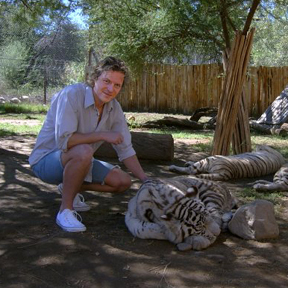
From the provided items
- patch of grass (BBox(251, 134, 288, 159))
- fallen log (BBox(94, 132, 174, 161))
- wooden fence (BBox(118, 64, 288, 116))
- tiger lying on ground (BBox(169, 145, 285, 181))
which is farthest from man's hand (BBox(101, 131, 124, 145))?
wooden fence (BBox(118, 64, 288, 116))

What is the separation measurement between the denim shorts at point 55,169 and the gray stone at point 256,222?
4.04ft

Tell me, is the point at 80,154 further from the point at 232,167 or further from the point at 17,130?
the point at 17,130

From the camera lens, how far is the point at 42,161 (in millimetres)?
4168

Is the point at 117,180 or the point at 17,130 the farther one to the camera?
the point at 17,130

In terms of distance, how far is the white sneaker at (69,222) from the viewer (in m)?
3.82

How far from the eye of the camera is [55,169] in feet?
13.4

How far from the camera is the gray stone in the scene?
3.85 metres

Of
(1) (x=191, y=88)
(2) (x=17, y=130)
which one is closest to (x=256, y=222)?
(2) (x=17, y=130)

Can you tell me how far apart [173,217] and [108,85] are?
1211 millimetres

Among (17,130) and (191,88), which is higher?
(191,88)

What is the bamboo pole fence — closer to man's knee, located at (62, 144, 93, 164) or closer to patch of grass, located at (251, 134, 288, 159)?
patch of grass, located at (251, 134, 288, 159)

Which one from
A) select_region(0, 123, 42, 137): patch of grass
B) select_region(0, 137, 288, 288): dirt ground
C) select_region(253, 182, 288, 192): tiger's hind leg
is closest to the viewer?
select_region(0, 137, 288, 288): dirt ground

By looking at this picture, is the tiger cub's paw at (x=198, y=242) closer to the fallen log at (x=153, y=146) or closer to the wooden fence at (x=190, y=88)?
the fallen log at (x=153, y=146)

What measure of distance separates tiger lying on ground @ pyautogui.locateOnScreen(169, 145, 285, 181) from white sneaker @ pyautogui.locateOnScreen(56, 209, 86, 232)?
278cm
